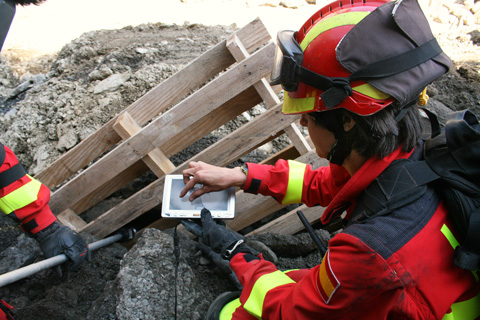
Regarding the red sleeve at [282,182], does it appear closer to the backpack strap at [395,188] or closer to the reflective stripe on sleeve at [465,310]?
the backpack strap at [395,188]

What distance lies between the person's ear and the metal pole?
2.26 m

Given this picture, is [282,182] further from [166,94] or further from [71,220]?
[71,220]

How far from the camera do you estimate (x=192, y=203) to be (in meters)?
2.49

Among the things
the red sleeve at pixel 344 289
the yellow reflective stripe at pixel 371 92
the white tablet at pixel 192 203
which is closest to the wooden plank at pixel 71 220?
the white tablet at pixel 192 203

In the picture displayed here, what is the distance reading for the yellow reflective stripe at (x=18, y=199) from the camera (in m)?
2.66

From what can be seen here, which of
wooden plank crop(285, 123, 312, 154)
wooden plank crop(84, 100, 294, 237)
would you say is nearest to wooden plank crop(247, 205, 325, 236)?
wooden plank crop(285, 123, 312, 154)

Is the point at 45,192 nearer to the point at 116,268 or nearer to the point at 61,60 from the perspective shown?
the point at 116,268

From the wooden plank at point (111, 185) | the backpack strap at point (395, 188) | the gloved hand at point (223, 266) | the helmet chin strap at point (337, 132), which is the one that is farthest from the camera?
the wooden plank at point (111, 185)

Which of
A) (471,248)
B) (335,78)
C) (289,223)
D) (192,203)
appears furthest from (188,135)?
(471,248)

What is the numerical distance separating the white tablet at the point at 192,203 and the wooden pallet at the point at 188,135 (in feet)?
1.17

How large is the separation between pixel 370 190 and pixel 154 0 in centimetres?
735

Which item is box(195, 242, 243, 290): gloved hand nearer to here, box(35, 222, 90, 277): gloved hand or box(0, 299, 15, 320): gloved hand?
box(35, 222, 90, 277): gloved hand

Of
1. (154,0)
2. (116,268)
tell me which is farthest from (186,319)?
(154,0)

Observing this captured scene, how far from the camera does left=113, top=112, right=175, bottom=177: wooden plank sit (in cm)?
279
